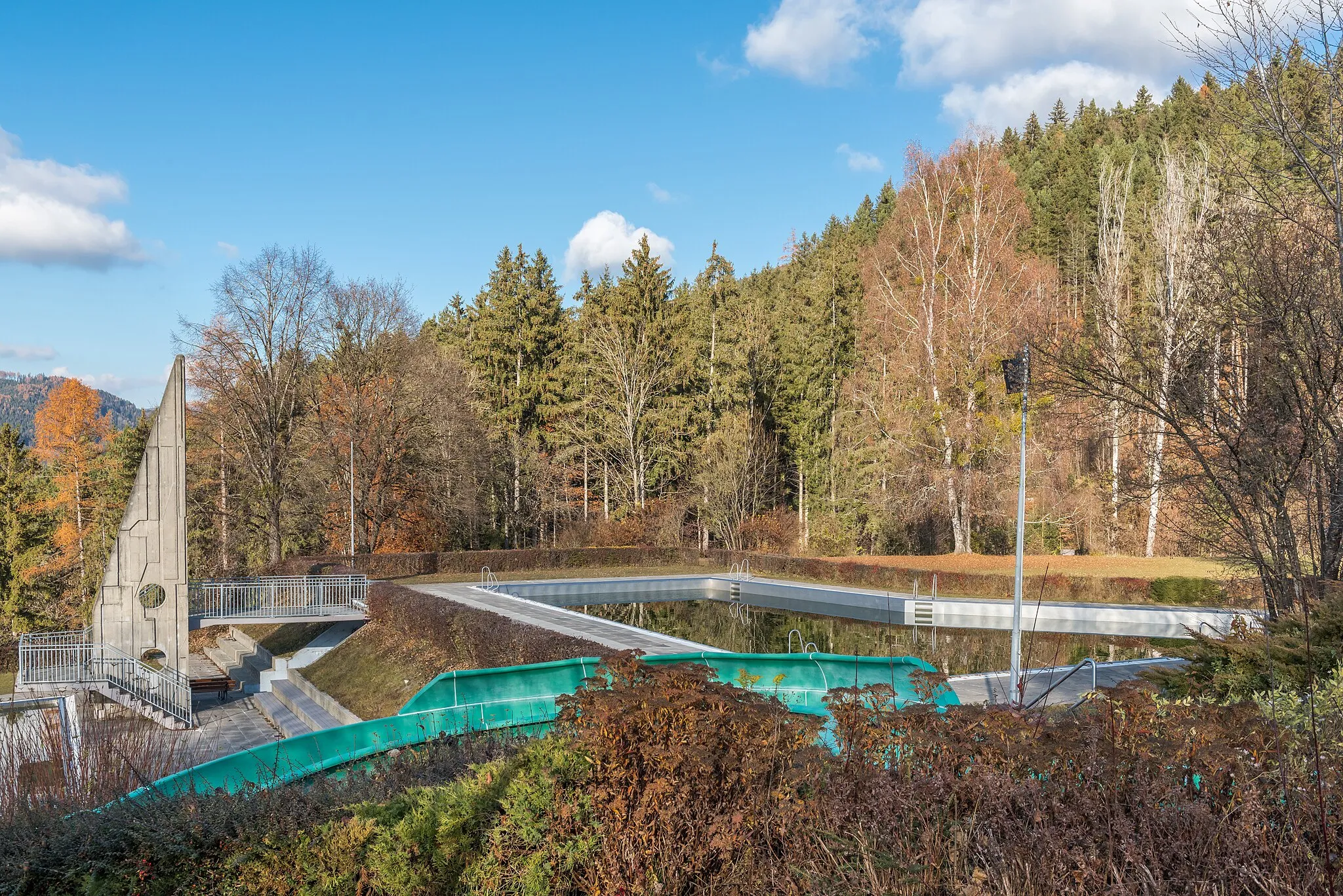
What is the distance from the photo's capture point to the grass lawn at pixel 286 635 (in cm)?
2053

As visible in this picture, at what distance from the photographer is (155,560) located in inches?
626

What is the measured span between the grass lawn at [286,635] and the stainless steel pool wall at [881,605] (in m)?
4.91

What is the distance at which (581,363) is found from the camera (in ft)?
124

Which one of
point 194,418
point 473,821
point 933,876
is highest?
point 194,418

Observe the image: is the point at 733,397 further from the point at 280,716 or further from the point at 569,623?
the point at 280,716

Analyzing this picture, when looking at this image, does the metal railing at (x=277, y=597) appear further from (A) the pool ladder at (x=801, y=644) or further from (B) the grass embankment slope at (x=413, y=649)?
(A) the pool ladder at (x=801, y=644)

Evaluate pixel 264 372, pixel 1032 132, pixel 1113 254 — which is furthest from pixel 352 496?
pixel 1032 132

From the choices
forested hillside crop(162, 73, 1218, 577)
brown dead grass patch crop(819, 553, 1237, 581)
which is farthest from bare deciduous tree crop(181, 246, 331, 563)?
brown dead grass patch crop(819, 553, 1237, 581)

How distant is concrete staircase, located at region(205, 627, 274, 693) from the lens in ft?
65.1

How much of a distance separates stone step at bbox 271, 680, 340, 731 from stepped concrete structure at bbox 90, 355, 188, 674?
1881mm

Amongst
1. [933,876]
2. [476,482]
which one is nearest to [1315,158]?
[933,876]

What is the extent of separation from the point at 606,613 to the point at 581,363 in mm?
16726

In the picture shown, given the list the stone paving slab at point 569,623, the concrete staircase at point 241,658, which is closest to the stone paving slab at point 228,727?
the concrete staircase at point 241,658

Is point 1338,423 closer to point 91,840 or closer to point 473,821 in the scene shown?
point 473,821
